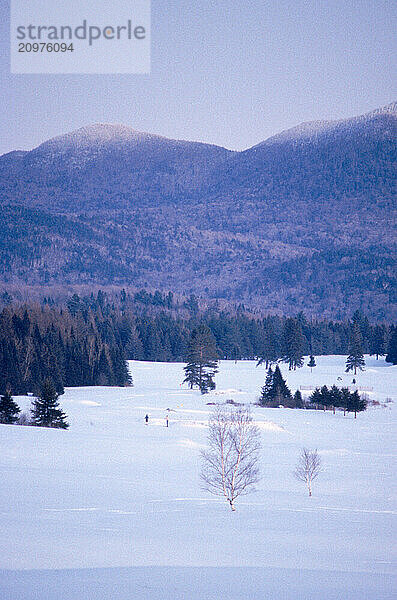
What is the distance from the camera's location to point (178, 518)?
2278 centimetres

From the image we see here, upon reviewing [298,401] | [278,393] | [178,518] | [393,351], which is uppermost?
[393,351]

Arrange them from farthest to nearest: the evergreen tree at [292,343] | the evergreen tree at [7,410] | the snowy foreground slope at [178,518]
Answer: the evergreen tree at [292,343] → the evergreen tree at [7,410] → the snowy foreground slope at [178,518]

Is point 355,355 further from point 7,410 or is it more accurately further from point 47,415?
point 7,410

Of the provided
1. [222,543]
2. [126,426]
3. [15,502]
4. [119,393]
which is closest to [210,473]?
[15,502]

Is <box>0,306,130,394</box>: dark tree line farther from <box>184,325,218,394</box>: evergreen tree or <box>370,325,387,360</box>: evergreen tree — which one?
<box>370,325,387,360</box>: evergreen tree

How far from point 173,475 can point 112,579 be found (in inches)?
754

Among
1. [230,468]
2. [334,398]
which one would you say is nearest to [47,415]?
[230,468]

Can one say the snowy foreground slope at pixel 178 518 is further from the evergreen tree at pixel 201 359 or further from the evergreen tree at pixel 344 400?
the evergreen tree at pixel 201 359

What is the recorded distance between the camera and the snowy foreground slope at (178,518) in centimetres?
1430

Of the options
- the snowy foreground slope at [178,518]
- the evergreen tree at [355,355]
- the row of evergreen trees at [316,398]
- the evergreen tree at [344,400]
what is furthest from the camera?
the evergreen tree at [355,355]

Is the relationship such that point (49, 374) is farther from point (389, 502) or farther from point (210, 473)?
point (389, 502)

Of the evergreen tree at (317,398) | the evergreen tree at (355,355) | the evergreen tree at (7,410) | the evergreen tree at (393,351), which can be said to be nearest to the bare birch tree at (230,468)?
the evergreen tree at (7,410)

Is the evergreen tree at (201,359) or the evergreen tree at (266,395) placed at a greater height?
the evergreen tree at (201,359)

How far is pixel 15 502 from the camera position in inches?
907
